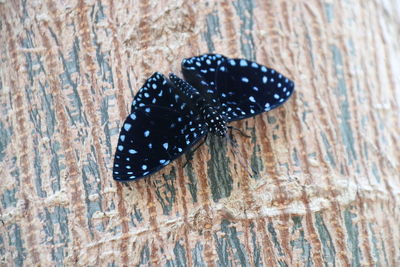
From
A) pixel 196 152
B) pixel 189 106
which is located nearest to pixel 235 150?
pixel 196 152

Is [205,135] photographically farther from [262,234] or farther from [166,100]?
[262,234]

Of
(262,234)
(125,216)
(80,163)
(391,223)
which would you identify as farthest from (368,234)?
(80,163)

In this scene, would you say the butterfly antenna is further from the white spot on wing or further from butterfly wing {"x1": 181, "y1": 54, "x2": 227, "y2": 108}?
the white spot on wing

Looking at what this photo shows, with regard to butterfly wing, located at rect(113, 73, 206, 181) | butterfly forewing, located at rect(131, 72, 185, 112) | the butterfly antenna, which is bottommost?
the butterfly antenna

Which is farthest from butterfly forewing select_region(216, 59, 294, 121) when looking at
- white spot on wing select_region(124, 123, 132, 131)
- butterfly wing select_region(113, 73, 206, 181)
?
white spot on wing select_region(124, 123, 132, 131)

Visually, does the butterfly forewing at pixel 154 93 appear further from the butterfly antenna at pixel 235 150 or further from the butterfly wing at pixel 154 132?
the butterfly antenna at pixel 235 150

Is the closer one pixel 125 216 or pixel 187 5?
pixel 125 216

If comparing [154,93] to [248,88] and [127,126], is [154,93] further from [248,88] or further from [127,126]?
[248,88]
